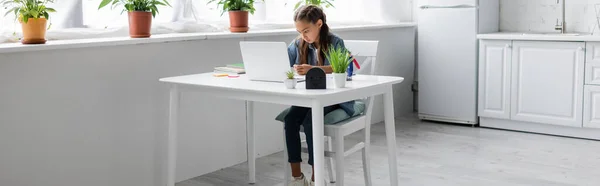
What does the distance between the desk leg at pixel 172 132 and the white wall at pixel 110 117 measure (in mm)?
262

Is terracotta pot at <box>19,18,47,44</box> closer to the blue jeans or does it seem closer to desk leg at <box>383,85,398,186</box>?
the blue jeans

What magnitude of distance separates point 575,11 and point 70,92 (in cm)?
367

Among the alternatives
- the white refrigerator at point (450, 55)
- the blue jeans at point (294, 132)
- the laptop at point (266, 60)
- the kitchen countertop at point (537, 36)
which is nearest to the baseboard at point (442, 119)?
the white refrigerator at point (450, 55)

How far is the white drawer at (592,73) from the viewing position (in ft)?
15.8

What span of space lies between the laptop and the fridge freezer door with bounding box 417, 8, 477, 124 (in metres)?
2.44

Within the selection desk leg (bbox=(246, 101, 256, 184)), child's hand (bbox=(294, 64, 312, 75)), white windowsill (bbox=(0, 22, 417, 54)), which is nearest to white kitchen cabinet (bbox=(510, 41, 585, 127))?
white windowsill (bbox=(0, 22, 417, 54))

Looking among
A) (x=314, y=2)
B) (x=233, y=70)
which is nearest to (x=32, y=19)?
(x=233, y=70)

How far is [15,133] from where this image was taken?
315cm

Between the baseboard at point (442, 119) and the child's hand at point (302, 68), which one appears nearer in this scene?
the child's hand at point (302, 68)

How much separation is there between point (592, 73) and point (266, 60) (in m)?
2.63

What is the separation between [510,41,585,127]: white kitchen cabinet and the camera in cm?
492

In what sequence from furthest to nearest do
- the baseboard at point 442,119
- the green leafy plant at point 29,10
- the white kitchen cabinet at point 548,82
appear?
the baseboard at point 442,119, the white kitchen cabinet at point 548,82, the green leafy plant at point 29,10

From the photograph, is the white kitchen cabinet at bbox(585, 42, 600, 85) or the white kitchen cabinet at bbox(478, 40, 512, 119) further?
the white kitchen cabinet at bbox(478, 40, 512, 119)

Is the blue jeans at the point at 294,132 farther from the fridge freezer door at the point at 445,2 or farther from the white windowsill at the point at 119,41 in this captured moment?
the fridge freezer door at the point at 445,2
